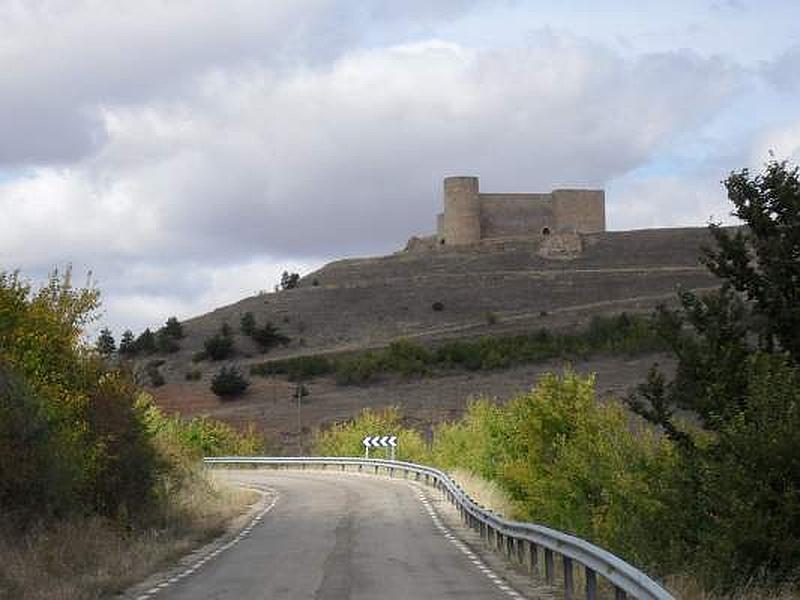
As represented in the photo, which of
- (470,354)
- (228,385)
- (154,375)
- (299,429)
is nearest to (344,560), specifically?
(299,429)

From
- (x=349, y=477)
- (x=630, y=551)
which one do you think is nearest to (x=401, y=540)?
(x=630, y=551)

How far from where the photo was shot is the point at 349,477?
53406mm

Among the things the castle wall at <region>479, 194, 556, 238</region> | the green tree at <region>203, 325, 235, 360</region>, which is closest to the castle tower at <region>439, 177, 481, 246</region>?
the castle wall at <region>479, 194, 556, 238</region>

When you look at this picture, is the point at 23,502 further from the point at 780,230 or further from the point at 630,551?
the point at 780,230

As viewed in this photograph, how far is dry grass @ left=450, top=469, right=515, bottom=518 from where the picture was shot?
107 feet

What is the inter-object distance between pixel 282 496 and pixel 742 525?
88.5ft

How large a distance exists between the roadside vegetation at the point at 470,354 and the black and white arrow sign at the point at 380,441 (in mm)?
26573

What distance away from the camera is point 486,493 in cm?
3588

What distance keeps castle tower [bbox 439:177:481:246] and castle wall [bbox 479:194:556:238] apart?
1.10 metres

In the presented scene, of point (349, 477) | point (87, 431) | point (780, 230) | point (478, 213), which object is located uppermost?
point (478, 213)

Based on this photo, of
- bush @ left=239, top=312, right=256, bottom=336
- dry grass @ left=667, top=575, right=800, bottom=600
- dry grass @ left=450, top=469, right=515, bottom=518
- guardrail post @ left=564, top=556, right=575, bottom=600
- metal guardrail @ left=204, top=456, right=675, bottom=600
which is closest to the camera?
metal guardrail @ left=204, top=456, right=675, bottom=600

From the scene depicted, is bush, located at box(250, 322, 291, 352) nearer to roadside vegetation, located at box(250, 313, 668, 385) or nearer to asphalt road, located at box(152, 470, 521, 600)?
roadside vegetation, located at box(250, 313, 668, 385)

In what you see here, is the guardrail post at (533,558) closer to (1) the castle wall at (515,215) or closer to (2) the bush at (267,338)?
(2) the bush at (267,338)

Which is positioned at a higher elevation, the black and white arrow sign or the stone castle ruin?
the stone castle ruin
